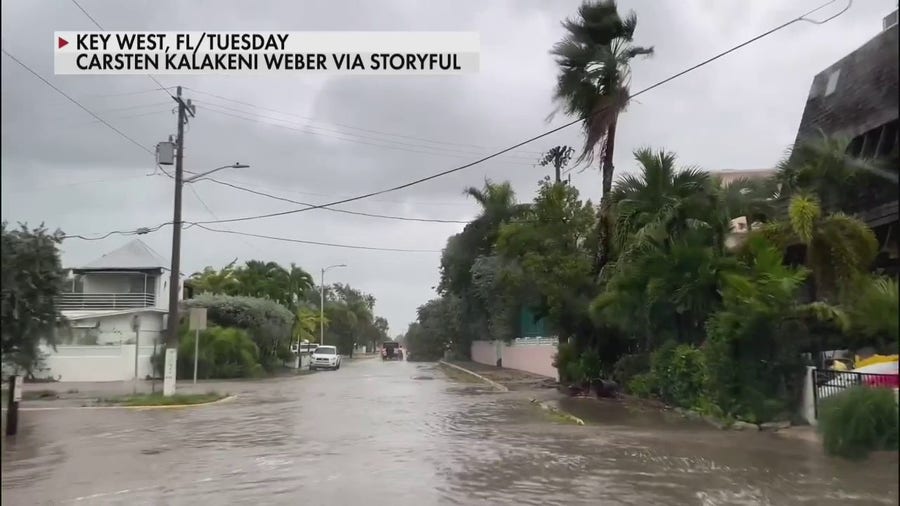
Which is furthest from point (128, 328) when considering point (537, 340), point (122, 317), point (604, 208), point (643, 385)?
point (537, 340)

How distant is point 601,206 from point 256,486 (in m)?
16.5

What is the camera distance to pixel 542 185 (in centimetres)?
2795

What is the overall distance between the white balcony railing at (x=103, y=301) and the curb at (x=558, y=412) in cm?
947

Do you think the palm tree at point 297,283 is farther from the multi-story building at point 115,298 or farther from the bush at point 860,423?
the bush at point 860,423

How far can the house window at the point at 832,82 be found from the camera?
45.0 ft

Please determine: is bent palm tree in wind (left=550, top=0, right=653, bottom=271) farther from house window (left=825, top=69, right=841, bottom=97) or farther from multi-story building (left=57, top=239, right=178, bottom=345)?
multi-story building (left=57, top=239, right=178, bottom=345)

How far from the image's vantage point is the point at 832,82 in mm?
15086

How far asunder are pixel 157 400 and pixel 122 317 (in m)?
4.27

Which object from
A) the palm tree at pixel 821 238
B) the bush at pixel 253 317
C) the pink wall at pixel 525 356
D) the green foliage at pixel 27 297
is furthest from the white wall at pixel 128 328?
the palm tree at pixel 821 238

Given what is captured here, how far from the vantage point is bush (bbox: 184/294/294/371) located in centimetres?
3822

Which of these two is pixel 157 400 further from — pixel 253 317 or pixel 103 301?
pixel 253 317

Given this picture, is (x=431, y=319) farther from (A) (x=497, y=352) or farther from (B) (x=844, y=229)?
(B) (x=844, y=229)

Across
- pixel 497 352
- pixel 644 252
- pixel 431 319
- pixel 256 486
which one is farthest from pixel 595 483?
pixel 431 319

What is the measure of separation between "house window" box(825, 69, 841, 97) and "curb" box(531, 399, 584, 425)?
26.0 feet
